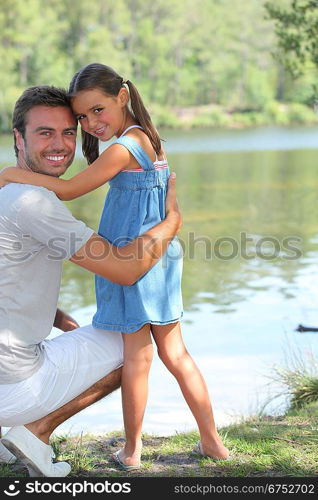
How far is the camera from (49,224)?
290cm

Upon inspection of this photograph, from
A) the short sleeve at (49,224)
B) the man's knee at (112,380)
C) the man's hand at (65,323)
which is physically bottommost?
the man's knee at (112,380)

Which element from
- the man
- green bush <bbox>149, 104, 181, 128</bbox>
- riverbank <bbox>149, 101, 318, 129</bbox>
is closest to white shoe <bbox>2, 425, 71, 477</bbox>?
the man

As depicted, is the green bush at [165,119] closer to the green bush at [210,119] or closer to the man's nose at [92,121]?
the green bush at [210,119]

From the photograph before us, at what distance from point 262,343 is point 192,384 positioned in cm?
324

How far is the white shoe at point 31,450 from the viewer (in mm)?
2900

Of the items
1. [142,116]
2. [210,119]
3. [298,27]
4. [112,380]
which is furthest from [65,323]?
[210,119]

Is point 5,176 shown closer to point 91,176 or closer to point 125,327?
point 91,176

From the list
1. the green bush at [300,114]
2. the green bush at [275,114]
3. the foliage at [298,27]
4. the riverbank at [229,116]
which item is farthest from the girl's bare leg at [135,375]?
the green bush at [275,114]

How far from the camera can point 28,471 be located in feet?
10.4

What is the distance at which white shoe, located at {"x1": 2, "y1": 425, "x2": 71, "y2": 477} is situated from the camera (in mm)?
2900

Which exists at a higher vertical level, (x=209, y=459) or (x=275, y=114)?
(x=275, y=114)

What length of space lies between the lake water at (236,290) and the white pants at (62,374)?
4.20 ft

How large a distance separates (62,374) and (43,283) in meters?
0.33

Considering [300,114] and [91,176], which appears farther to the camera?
[300,114]
